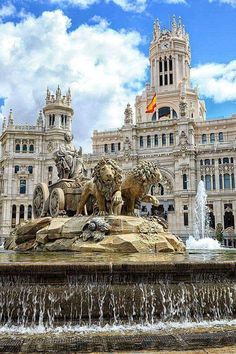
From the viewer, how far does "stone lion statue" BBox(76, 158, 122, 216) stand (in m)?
14.7

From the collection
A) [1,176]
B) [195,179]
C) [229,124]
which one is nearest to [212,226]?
[195,179]

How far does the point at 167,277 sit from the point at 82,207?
24.8 ft

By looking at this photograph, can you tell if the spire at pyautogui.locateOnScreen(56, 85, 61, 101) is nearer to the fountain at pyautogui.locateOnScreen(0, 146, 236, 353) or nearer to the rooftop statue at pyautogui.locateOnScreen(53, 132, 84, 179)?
the rooftop statue at pyautogui.locateOnScreen(53, 132, 84, 179)

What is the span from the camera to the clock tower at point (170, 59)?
89.9 m

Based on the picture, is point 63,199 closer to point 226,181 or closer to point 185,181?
point 185,181

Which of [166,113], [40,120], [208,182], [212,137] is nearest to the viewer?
[208,182]

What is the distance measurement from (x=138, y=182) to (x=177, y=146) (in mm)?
59335

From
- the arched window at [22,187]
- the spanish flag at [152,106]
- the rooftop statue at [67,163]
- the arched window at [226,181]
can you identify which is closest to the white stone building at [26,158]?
the arched window at [22,187]

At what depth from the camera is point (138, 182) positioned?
612 inches

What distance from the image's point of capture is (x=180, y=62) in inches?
3590

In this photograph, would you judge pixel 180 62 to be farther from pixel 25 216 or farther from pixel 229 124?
pixel 25 216

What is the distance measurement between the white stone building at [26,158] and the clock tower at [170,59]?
23.6 m

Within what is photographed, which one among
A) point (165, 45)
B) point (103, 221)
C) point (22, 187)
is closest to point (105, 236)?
point (103, 221)

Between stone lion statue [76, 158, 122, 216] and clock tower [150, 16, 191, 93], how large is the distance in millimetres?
76548
